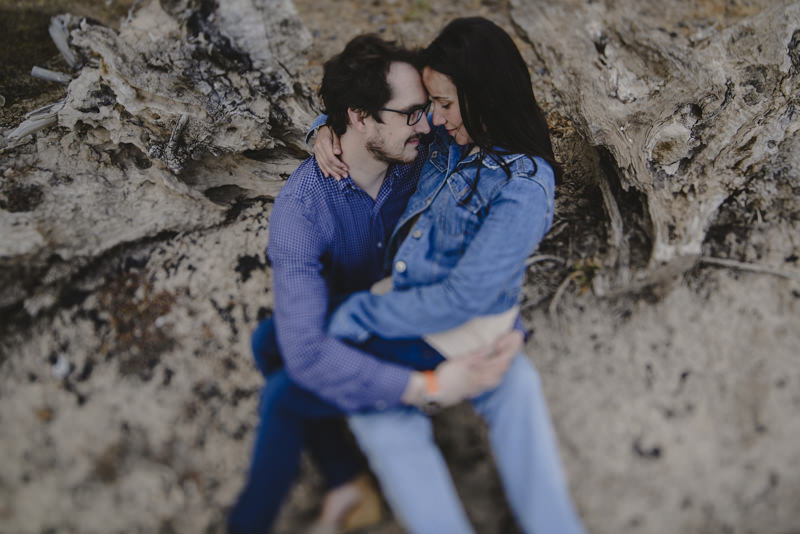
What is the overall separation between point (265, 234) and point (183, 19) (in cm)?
123

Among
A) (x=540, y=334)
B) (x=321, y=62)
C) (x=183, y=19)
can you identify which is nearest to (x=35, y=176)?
(x=183, y=19)

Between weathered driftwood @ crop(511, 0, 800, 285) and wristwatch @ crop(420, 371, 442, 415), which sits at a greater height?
weathered driftwood @ crop(511, 0, 800, 285)

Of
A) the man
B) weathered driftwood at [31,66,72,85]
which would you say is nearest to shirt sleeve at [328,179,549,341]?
the man

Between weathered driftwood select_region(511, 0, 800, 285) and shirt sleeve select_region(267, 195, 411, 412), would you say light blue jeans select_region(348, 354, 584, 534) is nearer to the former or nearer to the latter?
shirt sleeve select_region(267, 195, 411, 412)

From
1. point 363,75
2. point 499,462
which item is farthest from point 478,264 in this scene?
point 363,75

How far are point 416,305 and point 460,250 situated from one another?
1.11 feet

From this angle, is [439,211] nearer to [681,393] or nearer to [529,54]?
[681,393]

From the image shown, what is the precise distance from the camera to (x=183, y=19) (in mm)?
2779

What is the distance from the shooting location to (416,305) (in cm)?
196

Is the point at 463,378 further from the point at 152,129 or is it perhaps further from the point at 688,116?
the point at 152,129

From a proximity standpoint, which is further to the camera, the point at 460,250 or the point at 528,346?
the point at 528,346

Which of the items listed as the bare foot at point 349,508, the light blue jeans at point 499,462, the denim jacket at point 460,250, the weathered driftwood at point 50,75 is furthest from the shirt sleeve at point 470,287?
the weathered driftwood at point 50,75

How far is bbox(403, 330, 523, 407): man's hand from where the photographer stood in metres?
1.94

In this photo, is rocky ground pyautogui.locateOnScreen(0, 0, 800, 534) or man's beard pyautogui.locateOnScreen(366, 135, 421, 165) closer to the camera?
rocky ground pyautogui.locateOnScreen(0, 0, 800, 534)
